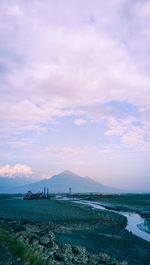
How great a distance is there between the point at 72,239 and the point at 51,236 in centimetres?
334

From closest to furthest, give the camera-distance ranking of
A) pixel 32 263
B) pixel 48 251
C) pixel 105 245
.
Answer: pixel 32 263
pixel 48 251
pixel 105 245

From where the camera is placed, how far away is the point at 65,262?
8.84 meters

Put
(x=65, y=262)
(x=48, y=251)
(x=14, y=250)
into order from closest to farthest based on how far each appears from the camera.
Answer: (x=14, y=250) < (x=65, y=262) < (x=48, y=251)

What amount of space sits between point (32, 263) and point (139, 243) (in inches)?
475

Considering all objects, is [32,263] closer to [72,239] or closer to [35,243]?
[35,243]

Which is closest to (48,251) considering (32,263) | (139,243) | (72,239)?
(32,263)

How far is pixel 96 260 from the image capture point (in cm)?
1005

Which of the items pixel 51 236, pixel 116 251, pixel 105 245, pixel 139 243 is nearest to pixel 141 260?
pixel 116 251

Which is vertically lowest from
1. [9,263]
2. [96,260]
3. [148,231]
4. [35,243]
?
[148,231]

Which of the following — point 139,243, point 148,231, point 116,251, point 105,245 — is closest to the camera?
point 116,251

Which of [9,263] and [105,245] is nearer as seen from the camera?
[9,263]

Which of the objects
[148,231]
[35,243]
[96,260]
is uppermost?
[35,243]

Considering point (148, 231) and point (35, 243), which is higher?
point (35, 243)

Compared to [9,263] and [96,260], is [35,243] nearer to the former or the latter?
[96,260]
